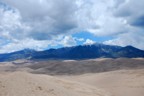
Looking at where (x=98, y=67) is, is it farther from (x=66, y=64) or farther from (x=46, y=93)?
(x=46, y=93)

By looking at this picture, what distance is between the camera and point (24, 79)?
36.1 meters

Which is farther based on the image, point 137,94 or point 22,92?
point 137,94

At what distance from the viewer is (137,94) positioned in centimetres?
4844

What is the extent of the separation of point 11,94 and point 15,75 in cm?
766

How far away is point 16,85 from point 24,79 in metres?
3.74

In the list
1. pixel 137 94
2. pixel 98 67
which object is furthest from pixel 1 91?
pixel 98 67

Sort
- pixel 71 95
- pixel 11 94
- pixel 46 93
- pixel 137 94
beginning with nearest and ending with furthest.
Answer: pixel 11 94 < pixel 46 93 < pixel 71 95 < pixel 137 94

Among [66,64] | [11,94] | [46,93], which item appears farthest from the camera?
[66,64]

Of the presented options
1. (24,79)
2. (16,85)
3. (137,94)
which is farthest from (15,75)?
(137,94)

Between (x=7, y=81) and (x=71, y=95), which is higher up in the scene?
(x=7, y=81)

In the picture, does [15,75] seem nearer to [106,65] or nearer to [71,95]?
[71,95]

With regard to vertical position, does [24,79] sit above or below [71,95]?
above

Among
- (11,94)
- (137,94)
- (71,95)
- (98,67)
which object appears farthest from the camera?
(98,67)

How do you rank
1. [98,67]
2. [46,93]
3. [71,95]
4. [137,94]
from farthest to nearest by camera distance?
[98,67], [137,94], [71,95], [46,93]
